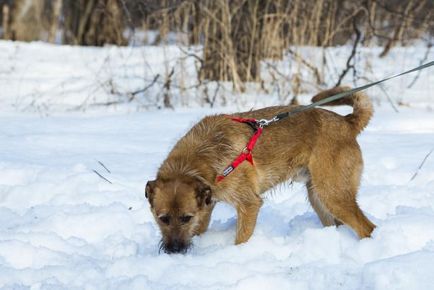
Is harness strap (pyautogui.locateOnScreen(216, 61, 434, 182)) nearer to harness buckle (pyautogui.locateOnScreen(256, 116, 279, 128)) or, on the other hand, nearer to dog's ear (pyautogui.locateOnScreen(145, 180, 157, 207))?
harness buckle (pyautogui.locateOnScreen(256, 116, 279, 128))

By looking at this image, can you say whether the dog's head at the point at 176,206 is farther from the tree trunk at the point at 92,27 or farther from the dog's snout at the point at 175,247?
the tree trunk at the point at 92,27

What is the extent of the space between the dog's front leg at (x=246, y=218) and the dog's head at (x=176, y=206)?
0.34m

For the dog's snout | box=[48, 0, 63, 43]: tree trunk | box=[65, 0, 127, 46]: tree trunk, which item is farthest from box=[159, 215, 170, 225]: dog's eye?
box=[48, 0, 63, 43]: tree trunk

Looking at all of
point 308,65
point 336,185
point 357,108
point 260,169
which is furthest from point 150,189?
point 308,65

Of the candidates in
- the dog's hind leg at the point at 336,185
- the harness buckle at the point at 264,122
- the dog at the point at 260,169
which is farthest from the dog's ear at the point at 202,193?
the dog's hind leg at the point at 336,185

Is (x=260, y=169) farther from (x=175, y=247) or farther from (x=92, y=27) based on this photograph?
(x=92, y=27)

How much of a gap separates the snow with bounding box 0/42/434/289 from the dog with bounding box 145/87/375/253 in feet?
0.56

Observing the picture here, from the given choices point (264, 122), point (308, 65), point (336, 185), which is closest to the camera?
point (336, 185)

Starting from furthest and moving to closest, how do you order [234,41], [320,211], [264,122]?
[234,41] < [320,211] < [264,122]

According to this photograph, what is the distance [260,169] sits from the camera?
5051 millimetres

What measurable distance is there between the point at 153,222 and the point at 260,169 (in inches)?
35.9

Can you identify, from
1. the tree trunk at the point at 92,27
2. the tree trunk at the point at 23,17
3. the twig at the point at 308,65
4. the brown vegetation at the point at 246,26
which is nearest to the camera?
the twig at the point at 308,65

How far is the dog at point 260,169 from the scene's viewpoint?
4578 millimetres

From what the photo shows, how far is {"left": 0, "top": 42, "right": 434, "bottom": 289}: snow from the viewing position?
4062mm
